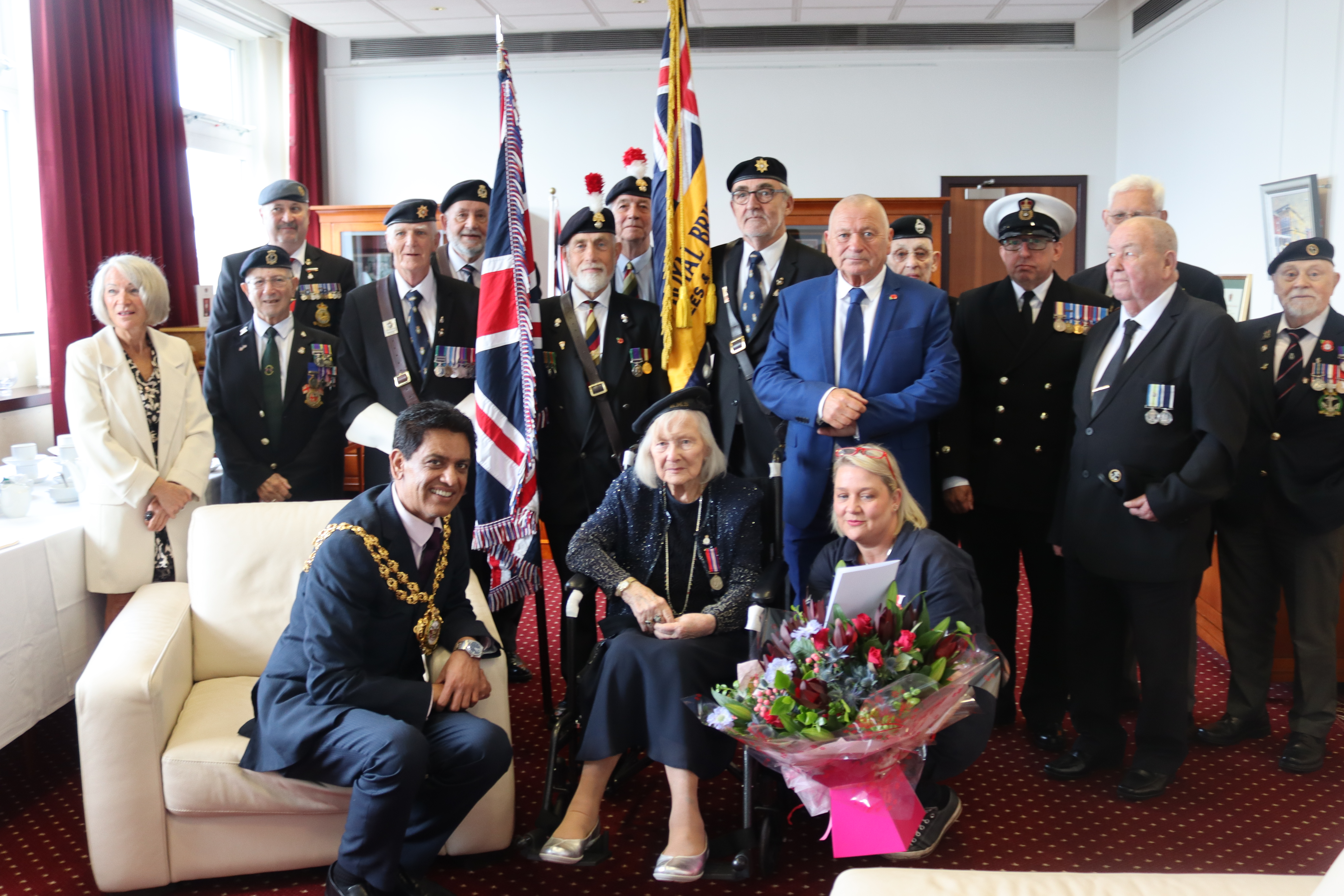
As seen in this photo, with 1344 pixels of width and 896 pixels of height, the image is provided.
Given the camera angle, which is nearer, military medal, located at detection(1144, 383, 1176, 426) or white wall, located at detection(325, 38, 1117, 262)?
military medal, located at detection(1144, 383, 1176, 426)

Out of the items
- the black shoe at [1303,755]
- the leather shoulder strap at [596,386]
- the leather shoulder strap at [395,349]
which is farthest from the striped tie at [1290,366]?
the leather shoulder strap at [395,349]

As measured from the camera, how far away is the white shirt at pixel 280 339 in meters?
3.24

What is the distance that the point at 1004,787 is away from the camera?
2.78 m

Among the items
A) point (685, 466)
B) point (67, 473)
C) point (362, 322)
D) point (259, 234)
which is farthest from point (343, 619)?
point (259, 234)

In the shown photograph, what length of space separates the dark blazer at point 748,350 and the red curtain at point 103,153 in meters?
3.09

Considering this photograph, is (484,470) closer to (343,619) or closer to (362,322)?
(362,322)

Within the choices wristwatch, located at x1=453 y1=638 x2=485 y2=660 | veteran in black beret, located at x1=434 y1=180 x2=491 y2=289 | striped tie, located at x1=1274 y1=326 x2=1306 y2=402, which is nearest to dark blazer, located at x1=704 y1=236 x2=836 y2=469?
veteran in black beret, located at x1=434 y1=180 x2=491 y2=289

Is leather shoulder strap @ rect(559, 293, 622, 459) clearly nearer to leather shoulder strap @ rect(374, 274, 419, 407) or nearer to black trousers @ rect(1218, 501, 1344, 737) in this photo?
leather shoulder strap @ rect(374, 274, 419, 407)

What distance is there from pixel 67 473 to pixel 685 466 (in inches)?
89.2

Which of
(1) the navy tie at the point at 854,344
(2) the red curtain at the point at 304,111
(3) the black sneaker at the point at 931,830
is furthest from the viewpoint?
(2) the red curtain at the point at 304,111

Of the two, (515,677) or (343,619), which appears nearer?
(343,619)

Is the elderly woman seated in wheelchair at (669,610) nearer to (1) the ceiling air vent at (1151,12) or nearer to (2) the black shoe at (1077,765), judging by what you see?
(2) the black shoe at (1077,765)

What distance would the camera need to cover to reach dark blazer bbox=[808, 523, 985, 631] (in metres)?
2.30

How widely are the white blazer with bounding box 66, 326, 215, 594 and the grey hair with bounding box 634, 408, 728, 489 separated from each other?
1.48 meters
